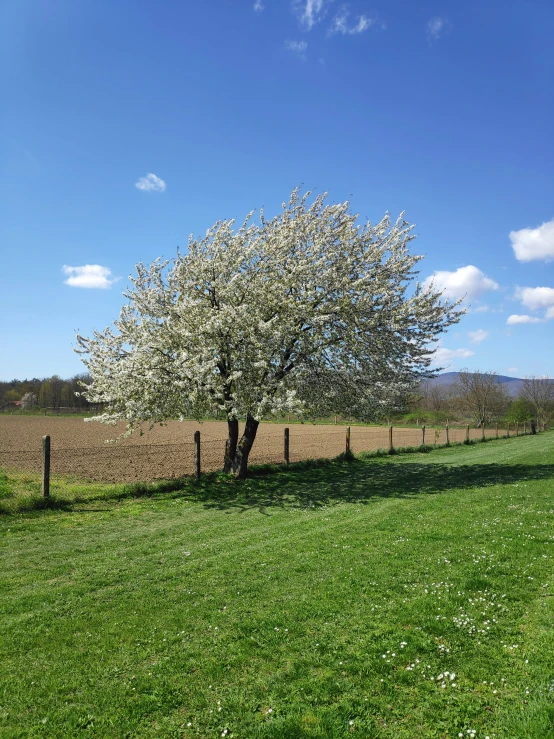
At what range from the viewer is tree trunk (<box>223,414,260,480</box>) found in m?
19.1

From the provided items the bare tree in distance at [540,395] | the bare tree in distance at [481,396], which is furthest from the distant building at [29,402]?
the bare tree in distance at [540,395]

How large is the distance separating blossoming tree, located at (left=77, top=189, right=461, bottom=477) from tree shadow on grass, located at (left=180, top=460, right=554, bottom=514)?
238 cm

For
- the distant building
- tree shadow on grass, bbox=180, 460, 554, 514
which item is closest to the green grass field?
tree shadow on grass, bbox=180, 460, 554, 514

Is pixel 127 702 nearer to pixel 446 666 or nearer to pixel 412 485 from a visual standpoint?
pixel 446 666

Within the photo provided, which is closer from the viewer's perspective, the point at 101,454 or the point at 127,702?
the point at 127,702

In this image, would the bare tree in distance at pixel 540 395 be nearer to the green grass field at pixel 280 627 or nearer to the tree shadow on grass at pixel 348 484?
the tree shadow on grass at pixel 348 484

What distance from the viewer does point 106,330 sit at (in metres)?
19.7

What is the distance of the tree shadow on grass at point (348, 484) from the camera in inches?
592

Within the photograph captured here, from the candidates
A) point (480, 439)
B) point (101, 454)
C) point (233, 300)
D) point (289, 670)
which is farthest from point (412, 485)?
point (480, 439)

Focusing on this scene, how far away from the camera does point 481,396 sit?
3169 inches

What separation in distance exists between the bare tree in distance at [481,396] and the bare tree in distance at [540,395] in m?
4.87

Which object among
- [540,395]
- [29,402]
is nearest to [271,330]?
[540,395]

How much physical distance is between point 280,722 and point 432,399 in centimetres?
10379

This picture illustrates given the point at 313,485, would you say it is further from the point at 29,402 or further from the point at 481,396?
the point at 29,402
